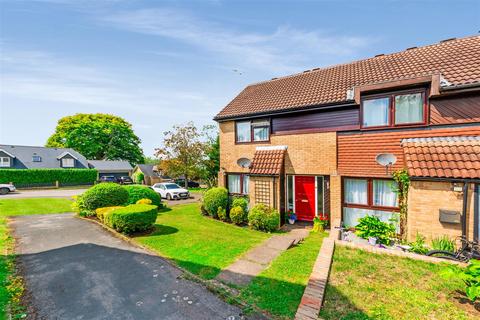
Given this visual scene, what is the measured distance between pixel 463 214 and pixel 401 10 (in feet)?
28.2

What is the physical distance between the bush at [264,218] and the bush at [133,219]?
469cm

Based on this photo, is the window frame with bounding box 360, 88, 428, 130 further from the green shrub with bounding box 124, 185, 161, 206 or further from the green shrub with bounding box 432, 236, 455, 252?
the green shrub with bounding box 124, 185, 161, 206

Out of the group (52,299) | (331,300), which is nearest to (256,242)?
(331,300)

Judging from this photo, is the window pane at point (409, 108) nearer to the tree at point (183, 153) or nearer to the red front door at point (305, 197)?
the red front door at point (305, 197)

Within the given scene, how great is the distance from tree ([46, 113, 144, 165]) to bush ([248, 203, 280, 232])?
5668 centimetres

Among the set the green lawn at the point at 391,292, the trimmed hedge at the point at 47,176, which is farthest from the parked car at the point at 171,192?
the trimmed hedge at the point at 47,176

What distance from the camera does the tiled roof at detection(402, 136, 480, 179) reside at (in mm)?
7309

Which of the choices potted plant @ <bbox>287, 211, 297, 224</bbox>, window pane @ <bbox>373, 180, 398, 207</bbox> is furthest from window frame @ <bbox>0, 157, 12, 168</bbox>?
window pane @ <bbox>373, 180, 398, 207</bbox>

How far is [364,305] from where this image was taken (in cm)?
485

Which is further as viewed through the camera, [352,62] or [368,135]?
[352,62]

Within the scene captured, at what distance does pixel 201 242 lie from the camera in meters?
9.34

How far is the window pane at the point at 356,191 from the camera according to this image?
1012 cm

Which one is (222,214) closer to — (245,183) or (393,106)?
(245,183)

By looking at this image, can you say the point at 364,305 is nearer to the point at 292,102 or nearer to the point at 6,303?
the point at 6,303
